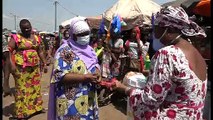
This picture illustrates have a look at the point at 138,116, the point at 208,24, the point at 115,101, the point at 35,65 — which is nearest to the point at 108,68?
the point at 115,101

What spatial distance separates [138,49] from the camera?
21.7ft

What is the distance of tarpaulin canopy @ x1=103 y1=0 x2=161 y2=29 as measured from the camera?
426 inches

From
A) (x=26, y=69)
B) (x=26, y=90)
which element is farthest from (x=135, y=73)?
(x=26, y=90)

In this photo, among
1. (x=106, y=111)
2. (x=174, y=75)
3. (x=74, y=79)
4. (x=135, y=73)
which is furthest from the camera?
(x=106, y=111)

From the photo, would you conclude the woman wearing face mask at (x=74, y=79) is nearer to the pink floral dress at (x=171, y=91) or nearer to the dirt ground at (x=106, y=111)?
the pink floral dress at (x=171, y=91)

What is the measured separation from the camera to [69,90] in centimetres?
296

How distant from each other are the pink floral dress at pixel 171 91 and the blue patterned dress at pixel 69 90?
882 mm

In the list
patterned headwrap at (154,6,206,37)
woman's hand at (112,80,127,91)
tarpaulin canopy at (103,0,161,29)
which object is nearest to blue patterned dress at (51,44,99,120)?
woman's hand at (112,80,127,91)

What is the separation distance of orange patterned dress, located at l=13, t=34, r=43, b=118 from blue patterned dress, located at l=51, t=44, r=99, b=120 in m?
2.45

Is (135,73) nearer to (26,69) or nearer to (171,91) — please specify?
(171,91)

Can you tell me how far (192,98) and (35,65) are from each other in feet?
12.6

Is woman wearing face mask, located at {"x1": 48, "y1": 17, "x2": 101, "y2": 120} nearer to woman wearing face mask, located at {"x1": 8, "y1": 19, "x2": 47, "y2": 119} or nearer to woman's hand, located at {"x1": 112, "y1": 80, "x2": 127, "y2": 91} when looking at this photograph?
woman's hand, located at {"x1": 112, "y1": 80, "x2": 127, "y2": 91}

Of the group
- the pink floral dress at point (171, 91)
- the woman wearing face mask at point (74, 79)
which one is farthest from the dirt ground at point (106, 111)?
the pink floral dress at point (171, 91)

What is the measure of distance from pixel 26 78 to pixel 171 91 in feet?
12.7
